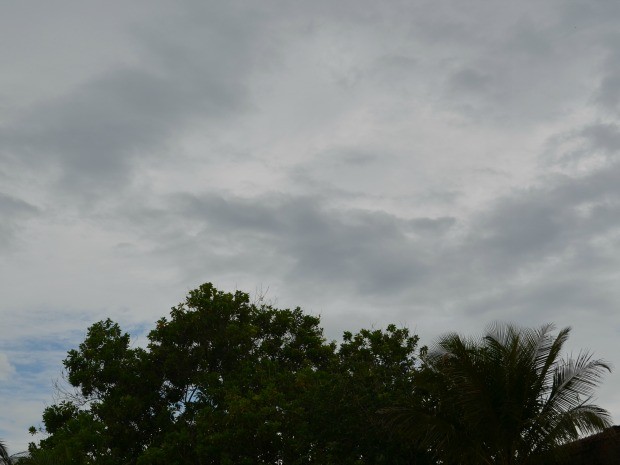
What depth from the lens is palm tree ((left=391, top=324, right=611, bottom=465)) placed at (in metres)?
14.8

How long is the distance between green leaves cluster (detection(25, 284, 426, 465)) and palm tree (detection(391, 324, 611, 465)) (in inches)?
52.1

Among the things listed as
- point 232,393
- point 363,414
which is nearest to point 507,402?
point 363,414

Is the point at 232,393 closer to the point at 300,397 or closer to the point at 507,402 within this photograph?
the point at 300,397

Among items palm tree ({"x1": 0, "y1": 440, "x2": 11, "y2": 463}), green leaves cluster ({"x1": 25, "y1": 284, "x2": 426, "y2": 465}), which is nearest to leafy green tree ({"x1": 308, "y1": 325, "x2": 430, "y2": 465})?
green leaves cluster ({"x1": 25, "y1": 284, "x2": 426, "y2": 465})

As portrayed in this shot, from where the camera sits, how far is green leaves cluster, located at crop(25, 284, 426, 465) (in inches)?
712

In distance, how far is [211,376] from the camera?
76.3 ft

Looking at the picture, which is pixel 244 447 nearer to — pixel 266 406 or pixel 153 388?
pixel 266 406

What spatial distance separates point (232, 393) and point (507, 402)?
8741mm

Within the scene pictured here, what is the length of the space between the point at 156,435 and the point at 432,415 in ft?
36.3

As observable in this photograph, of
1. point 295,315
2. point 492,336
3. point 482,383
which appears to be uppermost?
point 295,315

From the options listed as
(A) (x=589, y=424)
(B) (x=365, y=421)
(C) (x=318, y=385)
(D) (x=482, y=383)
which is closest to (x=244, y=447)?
(C) (x=318, y=385)

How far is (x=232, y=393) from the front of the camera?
2109cm

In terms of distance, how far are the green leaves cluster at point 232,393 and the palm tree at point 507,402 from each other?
4.34ft

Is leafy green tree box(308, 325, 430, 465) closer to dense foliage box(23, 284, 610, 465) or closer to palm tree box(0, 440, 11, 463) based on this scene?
dense foliage box(23, 284, 610, 465)
